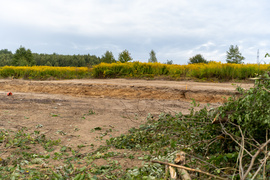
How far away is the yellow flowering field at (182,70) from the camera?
481 inches

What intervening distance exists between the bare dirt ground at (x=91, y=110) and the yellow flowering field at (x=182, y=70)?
3408 millimetres

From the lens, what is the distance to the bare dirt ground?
4868mm

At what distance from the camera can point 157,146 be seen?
360 centimetres

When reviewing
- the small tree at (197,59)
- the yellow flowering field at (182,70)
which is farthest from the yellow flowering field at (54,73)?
the small tree at (197,59)

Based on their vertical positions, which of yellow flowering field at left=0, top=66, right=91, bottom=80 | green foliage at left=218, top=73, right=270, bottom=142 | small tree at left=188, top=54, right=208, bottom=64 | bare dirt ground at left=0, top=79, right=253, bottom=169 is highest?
small tree at left=188, top=54, right=208, bottom=64

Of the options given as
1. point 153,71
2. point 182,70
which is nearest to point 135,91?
point 153,71

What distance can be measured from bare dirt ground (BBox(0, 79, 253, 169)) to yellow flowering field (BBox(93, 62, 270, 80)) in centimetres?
341

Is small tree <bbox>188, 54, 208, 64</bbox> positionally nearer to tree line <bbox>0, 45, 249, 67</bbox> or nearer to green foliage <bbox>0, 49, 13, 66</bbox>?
tree line <bbox>0, 45, 249, 67</bbox>

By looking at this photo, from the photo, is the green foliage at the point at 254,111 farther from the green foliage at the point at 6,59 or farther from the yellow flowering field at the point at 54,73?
the green foliage at the point at 6,59

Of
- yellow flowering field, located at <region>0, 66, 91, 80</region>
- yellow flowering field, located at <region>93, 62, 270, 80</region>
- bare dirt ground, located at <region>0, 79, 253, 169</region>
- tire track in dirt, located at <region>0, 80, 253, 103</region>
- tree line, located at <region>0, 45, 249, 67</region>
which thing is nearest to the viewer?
bare dirt ground, located at <region>0, 79, 253, 169</region>

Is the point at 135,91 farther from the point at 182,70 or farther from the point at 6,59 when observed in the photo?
the point at 6,59

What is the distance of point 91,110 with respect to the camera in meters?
6.96

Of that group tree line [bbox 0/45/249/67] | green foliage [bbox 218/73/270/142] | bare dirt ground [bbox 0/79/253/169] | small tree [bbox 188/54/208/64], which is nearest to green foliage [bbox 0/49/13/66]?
tree line [bbox 0/45/249/67]

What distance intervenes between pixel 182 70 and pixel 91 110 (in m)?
7.91
